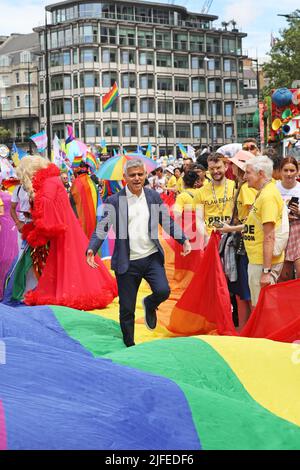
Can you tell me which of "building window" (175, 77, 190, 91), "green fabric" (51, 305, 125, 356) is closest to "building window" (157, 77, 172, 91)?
"building window" (175, 77, 190, 91)

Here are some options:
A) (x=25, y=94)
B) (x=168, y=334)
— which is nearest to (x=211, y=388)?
(x=168, y=334)

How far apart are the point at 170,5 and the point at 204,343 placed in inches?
3831

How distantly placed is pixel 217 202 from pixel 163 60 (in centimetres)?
9333

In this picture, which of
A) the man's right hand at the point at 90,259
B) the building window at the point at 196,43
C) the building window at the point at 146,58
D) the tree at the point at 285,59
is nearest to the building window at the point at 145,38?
the building window at the point at 146,58

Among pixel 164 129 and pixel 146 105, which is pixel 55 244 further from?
pixel 164 129

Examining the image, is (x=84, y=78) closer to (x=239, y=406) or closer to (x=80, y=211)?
(x=80, y=211)

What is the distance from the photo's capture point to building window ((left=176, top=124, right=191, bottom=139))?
98.5 metres

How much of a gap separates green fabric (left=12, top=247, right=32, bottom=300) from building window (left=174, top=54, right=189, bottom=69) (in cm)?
9240

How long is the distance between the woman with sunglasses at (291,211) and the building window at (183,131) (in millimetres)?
91096

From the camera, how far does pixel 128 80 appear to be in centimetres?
9588

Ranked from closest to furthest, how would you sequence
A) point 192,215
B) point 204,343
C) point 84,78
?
point 204,343 → point 192,215 → point 84,78

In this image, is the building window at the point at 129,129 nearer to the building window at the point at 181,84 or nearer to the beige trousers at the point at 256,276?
the building window at the point at 181,84

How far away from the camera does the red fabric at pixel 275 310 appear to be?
6070mm

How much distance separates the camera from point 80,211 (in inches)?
539
